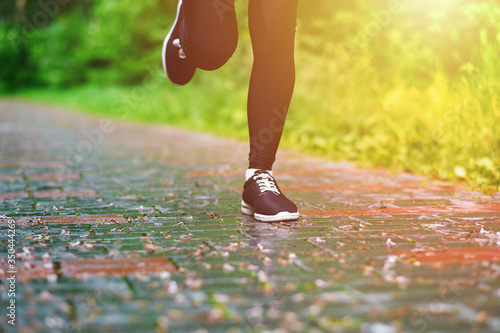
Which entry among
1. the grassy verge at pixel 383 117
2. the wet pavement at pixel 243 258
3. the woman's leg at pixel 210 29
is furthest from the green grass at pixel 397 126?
the woman's leg at pixel 210 29

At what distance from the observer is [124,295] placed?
193 centimetres

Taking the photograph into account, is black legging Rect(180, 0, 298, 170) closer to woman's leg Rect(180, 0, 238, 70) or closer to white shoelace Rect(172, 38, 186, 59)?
woman's leg Rect(180, 0, 238, 70)

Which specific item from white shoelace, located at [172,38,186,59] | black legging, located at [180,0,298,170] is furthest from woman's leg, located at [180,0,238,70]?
white shoelace, located at [172,38,186,59]

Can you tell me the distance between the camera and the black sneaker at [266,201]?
10.4 feet

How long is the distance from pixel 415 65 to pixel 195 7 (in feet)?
16.7

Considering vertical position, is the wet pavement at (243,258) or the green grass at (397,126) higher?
the green grass at (397,126)

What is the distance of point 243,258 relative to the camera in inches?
95.1

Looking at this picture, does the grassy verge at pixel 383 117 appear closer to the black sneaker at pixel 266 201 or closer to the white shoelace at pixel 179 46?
the black sneaker at pixel 266 201

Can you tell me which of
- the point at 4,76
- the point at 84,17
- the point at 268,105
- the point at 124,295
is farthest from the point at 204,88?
the point at 4,76

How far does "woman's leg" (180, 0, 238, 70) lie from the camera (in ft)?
10.5

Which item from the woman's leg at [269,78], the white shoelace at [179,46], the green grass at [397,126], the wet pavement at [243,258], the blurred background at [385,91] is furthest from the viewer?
the blurred background at [385,91]

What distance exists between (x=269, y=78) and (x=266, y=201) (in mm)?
609

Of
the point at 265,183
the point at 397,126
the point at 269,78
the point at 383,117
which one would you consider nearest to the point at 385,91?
the point at 383,117

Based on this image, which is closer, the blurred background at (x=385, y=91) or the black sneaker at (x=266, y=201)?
the black sneaker at (x=266, y=201)
